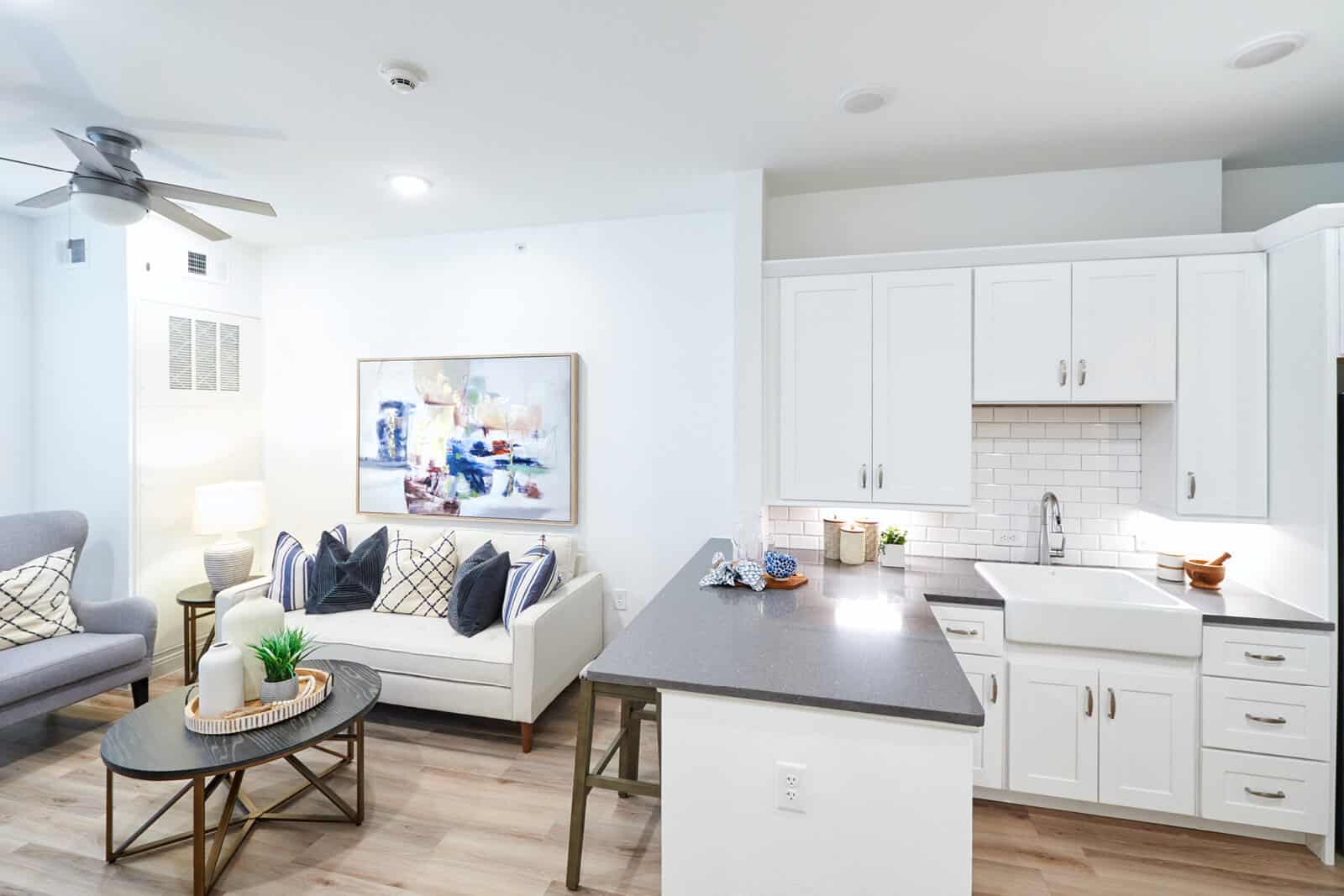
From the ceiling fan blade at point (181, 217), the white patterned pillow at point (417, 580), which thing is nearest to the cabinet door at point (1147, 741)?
the white patterned pillow at point (417, 580)

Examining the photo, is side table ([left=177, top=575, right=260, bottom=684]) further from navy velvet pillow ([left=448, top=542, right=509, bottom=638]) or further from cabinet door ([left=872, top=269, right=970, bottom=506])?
cabinet door ([left=872, top=269, right=970, bottom=506])

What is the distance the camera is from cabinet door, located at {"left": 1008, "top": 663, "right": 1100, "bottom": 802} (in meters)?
2.44

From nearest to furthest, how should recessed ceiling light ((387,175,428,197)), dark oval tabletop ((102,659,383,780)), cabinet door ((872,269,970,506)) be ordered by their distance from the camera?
dark oval tabletop ((102,659,383,780)), cabinet door ((872,269,970,506)), recessed ceiling light ((387,175,428,197))

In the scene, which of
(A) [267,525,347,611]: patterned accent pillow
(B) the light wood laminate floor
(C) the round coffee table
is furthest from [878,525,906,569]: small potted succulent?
(A) [267,525,347,611]: patterned accent pillow

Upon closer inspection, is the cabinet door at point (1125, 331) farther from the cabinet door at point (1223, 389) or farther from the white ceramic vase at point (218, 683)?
the white ceramic vase at point (218, 683)

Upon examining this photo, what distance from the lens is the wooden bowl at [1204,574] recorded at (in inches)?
101

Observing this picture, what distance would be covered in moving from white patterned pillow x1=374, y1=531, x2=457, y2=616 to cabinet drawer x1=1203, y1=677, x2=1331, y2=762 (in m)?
3.40

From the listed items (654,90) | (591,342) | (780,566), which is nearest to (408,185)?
(591,342)

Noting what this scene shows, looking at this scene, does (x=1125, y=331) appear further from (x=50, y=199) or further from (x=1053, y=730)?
(x=50, y=199)

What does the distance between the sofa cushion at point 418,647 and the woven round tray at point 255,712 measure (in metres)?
0.65

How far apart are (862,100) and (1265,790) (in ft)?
9.33

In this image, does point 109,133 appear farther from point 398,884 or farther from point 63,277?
point 398,884

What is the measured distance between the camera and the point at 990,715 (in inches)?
99.6

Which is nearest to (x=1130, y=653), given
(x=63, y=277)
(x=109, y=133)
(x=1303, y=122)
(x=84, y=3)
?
(x=1303, y=122)
